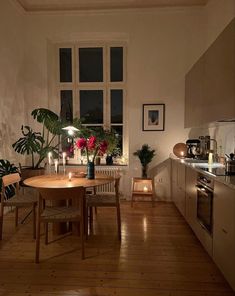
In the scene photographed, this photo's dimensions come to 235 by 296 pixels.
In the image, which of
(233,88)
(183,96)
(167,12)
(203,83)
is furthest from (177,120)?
(233,88)

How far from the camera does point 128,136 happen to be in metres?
4.76

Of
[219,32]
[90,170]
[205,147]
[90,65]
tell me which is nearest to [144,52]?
[90,65]

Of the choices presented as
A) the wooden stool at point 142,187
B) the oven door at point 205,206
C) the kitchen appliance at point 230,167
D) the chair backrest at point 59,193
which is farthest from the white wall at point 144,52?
the chair backrest at point 59,193

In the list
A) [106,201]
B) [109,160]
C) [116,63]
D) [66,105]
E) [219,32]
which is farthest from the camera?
[66,105]

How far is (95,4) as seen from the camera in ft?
14.3

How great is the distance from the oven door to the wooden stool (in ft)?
5.17

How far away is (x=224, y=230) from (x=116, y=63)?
3.83 meters

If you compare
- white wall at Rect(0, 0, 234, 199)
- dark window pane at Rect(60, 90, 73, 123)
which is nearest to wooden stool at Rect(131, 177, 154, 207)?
white wall at Rect(0, 0, 234, 199)

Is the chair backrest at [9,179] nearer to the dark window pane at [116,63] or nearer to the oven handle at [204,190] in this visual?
the oven handle at [204,190]

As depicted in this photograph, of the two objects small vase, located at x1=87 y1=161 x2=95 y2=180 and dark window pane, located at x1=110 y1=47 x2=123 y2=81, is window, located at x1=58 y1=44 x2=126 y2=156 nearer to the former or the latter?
dark window pane, located at x1=110 y1=47 x2=123 y2=81

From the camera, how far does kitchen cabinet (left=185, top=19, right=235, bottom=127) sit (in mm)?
2387

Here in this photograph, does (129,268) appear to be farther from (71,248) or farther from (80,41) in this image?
(80,41)

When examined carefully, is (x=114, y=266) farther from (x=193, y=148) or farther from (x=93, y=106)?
(x=93, y=106)

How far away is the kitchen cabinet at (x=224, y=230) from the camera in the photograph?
1.92 m
